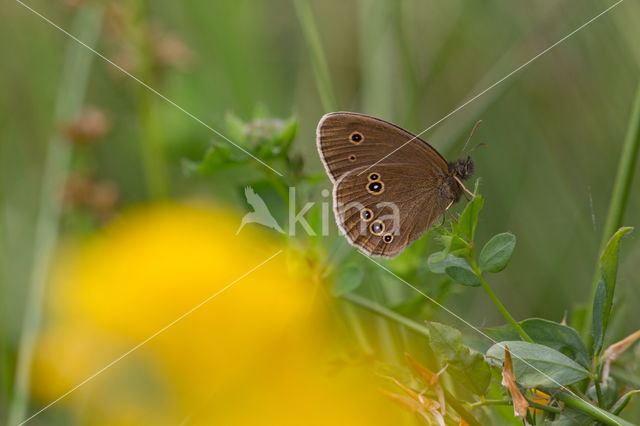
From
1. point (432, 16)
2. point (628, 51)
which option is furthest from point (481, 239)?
point (432, 16)

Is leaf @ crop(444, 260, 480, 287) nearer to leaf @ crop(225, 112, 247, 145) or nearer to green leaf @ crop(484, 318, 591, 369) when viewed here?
green leaf @ crop(484, 318, 591, 369)

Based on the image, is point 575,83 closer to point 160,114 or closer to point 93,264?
point 160,114

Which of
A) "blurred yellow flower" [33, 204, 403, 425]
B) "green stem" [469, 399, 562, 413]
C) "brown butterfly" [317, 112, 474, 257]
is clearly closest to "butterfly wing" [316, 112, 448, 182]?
"brown butterfly" [317, 112, 474, 257]

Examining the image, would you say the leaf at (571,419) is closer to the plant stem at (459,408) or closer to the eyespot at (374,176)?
the plant stem at (459,408)

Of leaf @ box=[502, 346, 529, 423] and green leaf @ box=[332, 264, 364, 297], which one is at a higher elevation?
green leaf @ box=[332, 264, 364, 297]

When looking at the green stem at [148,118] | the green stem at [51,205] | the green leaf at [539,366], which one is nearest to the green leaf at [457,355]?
the green leaf at [539,366]

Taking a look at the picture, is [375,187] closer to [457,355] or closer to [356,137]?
[356,137]
